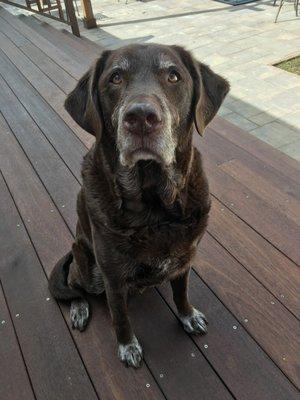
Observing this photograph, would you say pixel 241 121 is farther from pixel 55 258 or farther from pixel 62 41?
pixel 62 41

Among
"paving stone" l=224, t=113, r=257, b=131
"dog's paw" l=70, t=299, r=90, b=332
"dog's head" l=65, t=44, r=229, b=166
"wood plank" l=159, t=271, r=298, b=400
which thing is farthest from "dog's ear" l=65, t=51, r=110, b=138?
"paving stone" l=224, t=113, r=257, b=131

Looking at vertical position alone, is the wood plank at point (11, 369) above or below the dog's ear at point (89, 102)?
below

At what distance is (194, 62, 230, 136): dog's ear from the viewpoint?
156 centimetres

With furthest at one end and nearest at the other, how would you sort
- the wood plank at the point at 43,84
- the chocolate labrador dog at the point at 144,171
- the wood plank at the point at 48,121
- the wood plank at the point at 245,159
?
the wood plank at the point at 43,84 → the wood plank at the point at 48,121 → the wood plank at the point at 245,159 → the chocolate labrador dog at the point at 144,171

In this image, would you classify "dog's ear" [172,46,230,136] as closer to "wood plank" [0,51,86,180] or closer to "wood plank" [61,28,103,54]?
"wood plank" [0,51,86,180]

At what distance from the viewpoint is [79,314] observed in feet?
6.45

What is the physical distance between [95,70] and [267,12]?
6.19m

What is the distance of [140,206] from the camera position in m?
1.57

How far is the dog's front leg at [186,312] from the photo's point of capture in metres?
1.85

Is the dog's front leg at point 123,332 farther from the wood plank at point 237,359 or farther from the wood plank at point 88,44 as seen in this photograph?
the wood plank at point 88,44

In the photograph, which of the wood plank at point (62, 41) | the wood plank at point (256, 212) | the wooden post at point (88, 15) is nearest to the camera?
the wood plank at point (256, 212)

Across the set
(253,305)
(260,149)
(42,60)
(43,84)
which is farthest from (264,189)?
(42,60)

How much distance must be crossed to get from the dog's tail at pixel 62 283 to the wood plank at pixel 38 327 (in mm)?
90

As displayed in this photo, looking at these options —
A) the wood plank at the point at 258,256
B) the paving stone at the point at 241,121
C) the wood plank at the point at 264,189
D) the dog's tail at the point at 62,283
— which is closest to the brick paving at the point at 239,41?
the paving stone at the point at 241,121
